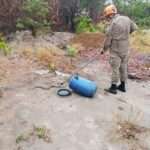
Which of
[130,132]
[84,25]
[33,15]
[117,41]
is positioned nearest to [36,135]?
[130,132]

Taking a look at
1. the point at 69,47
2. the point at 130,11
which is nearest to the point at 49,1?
the point at 69,47

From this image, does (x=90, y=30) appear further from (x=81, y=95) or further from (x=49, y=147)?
(x=49, y=147)

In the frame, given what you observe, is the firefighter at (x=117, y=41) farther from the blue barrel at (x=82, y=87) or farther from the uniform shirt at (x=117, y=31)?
the blue barrel at (x=82, y=87)

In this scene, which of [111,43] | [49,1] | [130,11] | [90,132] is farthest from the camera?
[130,11]

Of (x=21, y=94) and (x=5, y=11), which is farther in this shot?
(x=5, y=11)

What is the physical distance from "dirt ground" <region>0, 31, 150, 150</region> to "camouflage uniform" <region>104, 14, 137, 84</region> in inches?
21.0

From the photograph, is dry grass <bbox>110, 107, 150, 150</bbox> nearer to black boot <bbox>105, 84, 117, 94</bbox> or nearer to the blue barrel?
the blue barrel

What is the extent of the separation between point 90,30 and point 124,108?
5.26 metres

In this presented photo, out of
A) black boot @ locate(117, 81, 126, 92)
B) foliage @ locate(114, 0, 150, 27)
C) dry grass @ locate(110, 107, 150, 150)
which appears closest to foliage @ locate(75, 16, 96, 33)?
foliage @ locate(114, 0, 150, 27)

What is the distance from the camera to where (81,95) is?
6.71 meters

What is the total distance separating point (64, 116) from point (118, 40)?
173 centimetres

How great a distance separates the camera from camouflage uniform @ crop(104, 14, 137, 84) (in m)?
6.78

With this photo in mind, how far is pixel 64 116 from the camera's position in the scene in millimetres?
5910

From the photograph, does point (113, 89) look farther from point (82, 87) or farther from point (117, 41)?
point (117, 41)
